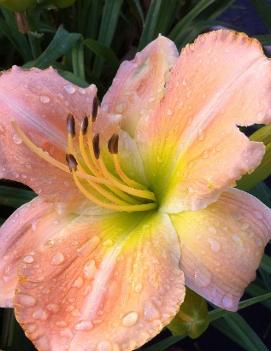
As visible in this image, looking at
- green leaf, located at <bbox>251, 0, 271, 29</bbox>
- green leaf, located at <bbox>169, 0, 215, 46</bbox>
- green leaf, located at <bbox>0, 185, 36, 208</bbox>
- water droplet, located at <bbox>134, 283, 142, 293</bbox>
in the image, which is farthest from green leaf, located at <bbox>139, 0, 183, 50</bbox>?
water droplet, located at <bbox>134, 283, 142, 293</bbox>

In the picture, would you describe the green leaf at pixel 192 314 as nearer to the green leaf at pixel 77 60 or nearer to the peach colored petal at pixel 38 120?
the peach colored petal at pixel 38 120

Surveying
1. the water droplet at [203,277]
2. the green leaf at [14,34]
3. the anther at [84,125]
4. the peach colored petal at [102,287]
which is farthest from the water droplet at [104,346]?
the green leaf at [14,34]

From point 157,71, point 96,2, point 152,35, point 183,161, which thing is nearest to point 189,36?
point 152,35

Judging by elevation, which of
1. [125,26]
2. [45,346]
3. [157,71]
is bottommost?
[125,26]

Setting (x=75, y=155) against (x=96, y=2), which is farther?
(x=96, y=2)

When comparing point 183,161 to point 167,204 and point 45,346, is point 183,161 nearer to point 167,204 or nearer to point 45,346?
point 167,204

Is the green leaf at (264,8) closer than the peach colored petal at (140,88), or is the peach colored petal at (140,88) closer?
the peach colored petal at (140,88)
